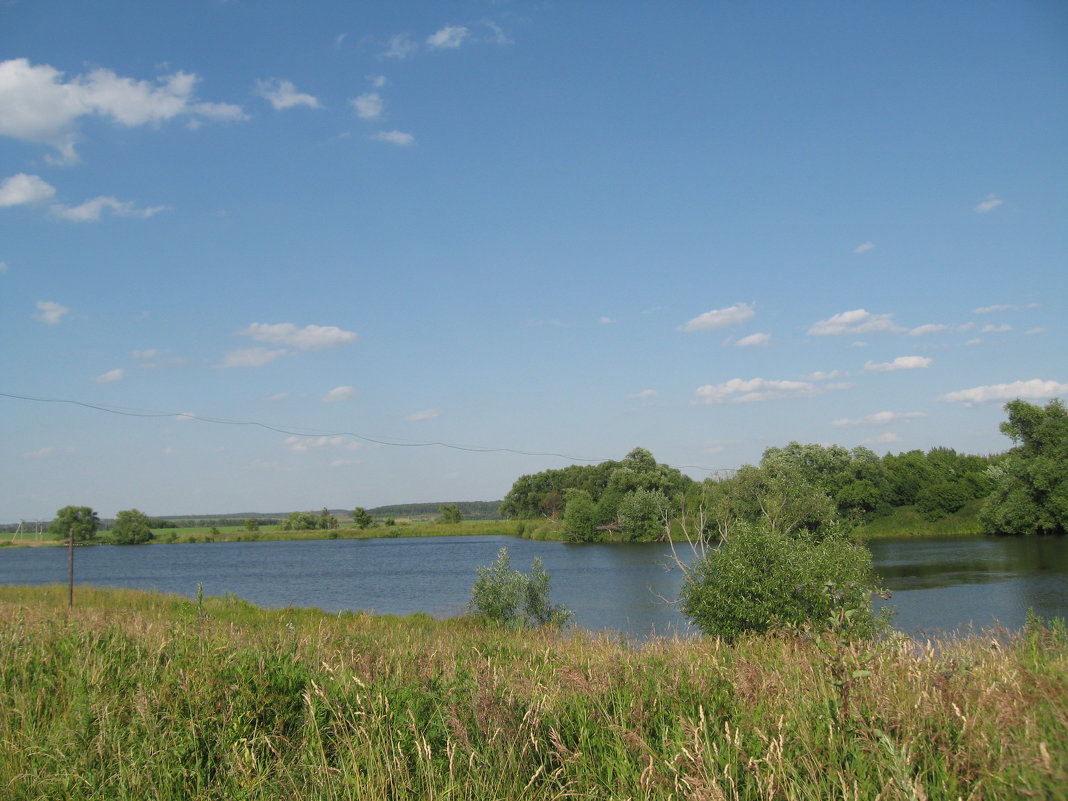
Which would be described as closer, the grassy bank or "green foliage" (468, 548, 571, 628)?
the grassy bank

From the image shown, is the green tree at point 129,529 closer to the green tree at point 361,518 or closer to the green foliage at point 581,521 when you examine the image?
the green tree at point 361,518

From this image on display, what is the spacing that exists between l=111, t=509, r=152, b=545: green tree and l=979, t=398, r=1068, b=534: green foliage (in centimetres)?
12439

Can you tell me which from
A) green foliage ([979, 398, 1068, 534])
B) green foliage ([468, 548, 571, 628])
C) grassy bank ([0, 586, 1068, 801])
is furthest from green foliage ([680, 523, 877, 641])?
green foliage ([979, 398, 1068, 534])

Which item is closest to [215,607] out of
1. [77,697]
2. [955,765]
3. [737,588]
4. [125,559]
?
[737,588]

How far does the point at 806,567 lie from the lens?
65.0 ft

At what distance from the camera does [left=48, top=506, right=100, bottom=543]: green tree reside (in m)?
123

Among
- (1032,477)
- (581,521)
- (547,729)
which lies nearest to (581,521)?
(581,521)

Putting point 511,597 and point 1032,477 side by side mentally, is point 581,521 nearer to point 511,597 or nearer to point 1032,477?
point 1032,477

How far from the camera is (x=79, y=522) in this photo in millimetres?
124688

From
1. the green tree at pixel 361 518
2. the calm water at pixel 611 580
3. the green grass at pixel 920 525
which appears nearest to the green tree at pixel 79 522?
the green tree at pixel 361 518

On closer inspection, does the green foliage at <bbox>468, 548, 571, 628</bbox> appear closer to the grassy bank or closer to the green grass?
the grassy bank

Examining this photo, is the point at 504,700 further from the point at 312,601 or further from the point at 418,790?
the point at 312,601

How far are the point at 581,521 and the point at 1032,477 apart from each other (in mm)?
45035

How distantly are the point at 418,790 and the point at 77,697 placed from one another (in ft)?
9.24
